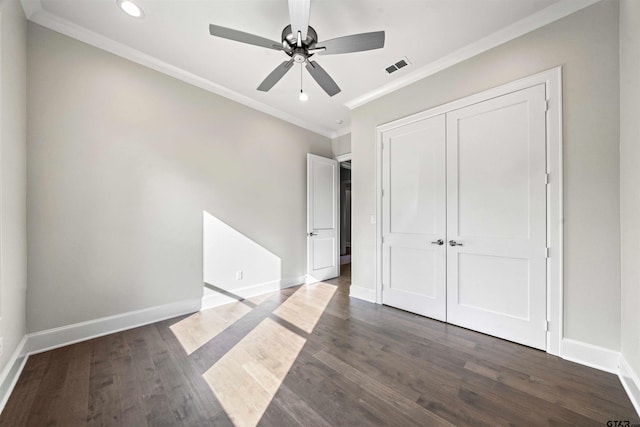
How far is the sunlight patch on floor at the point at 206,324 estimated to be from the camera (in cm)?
232

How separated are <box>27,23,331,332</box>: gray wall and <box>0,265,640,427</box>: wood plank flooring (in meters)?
Result: 0.50

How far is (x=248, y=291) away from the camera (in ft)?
11.7

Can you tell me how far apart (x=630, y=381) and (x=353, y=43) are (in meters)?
3.05

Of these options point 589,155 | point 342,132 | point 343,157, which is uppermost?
point 342,132

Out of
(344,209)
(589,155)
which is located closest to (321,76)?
(589,155)

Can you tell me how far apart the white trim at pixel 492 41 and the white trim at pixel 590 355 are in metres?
2.73

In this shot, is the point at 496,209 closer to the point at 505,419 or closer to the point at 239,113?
the point at 505,419

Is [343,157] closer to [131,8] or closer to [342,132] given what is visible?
[342,132]

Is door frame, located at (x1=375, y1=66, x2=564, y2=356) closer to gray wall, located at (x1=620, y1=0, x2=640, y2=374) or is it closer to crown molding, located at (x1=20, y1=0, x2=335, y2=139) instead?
gray wall, located at (x1=620, y1=0, x2=640, y2=374)

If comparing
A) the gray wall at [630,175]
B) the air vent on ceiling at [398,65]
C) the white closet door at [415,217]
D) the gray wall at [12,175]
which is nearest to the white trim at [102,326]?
the gray wall at [12,175]

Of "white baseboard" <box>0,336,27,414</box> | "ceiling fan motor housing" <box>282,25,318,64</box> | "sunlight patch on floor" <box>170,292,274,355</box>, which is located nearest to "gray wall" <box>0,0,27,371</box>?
"white baseboard" <box>0,336,27,414</box>

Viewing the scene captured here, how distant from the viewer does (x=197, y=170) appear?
3088 millimetres

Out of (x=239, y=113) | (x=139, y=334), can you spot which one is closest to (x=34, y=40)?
(x=239, y=113)

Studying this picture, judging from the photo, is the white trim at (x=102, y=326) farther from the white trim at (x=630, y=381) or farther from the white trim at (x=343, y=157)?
the white trim at (x=630, y=381)
